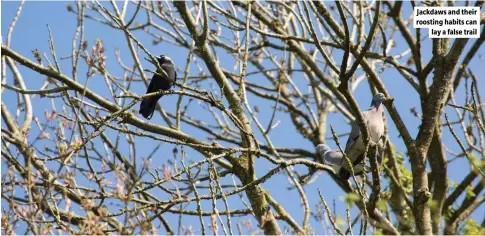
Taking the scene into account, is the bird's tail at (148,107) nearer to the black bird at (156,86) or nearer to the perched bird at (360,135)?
the black bird at (156,86)

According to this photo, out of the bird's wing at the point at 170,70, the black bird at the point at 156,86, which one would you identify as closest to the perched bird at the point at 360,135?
the black bird at the point at 156,86

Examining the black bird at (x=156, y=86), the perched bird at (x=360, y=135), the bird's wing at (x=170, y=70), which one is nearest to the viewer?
the perched bird at (x=360, y=135)

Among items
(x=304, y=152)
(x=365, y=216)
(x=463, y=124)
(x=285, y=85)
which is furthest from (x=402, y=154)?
(x=365, y=216)

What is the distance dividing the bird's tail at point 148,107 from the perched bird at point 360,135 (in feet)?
6.16

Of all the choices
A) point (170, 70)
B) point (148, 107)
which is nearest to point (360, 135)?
point (148, 107)

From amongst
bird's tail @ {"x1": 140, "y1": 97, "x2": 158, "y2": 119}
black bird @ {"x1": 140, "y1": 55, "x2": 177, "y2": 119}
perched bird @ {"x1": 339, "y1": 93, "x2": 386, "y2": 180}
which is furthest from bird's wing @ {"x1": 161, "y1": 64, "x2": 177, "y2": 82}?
perched bird @ {"x1": 339, "y1": 93, "x2": 386, "y2": 180}

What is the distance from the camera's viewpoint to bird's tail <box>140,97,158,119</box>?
6.68 meters

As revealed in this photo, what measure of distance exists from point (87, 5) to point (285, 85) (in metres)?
2.92

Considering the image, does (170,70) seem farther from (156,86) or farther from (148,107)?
(148,107)

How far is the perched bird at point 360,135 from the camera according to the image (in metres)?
6.16

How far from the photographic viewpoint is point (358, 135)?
6.15m

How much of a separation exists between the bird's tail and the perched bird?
1879 mm

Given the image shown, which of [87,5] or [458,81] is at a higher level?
[87,5]

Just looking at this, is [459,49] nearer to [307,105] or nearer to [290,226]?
[290,226]
